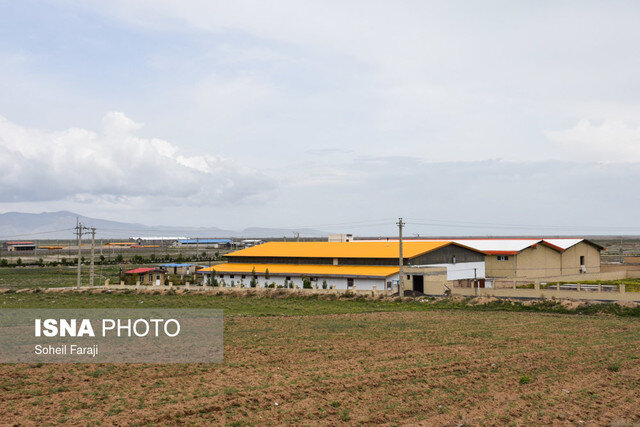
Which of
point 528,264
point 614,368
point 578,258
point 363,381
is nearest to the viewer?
point 363,381

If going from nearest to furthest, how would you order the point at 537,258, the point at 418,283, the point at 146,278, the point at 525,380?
the point at 525,380 → the point at 418,283 → the point at 537,258 → the point at 146,278

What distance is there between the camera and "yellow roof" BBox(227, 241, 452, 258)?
6194 centimetres

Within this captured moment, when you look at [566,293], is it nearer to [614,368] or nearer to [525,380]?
[614,368]

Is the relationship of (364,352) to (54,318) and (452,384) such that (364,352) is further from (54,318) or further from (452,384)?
(54,318)

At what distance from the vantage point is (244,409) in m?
15.5

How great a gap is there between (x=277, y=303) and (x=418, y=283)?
1538 centimetres

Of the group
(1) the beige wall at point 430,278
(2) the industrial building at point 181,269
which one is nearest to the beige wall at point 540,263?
(1) the beige wall at point 430,278

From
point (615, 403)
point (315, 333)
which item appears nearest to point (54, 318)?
point (315, 333)

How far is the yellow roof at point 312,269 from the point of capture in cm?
5784

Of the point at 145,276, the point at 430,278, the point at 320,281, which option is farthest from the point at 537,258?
the point at 145,276

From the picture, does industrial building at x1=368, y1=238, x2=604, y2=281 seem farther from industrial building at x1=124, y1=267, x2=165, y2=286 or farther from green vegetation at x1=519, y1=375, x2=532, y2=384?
green vegetation at x1=519, y1=375, x2=532, y2=384

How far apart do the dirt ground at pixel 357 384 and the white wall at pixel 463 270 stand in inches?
1270

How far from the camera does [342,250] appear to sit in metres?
67.1

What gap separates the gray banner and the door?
23.0m
